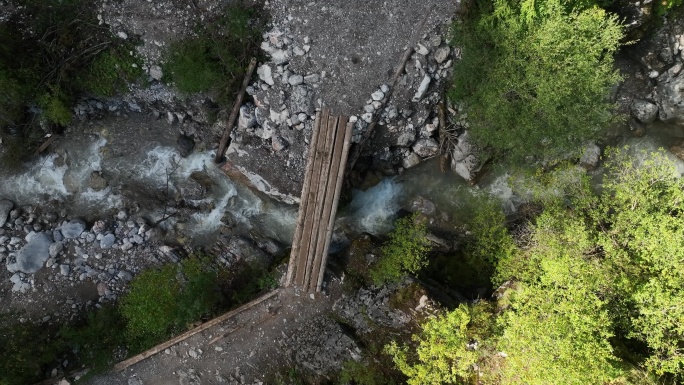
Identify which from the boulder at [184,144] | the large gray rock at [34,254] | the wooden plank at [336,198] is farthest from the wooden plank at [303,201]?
the large gray rock at [34,254]

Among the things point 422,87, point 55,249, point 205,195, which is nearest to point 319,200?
point 205,195

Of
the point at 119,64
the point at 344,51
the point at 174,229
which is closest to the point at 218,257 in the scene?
the point at 174,229

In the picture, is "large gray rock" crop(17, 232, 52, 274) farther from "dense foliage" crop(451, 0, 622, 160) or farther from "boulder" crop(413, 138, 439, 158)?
"dense foliage" crop(451, 0, 622, 160)

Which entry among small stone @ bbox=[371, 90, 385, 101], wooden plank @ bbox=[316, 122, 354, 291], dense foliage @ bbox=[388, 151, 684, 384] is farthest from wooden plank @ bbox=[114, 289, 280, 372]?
small stone @ bbox=[371, 90, 385, 101]

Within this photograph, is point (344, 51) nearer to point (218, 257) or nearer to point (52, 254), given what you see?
point (218, 257)

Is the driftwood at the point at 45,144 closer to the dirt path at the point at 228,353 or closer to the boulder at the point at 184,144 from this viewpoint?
the boulder at the point at 184,144

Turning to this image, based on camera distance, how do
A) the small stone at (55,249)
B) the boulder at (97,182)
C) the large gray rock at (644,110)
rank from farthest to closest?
the boulder at (97,182) → the small stone at (55,249) → the large gray rock at (644,110)
